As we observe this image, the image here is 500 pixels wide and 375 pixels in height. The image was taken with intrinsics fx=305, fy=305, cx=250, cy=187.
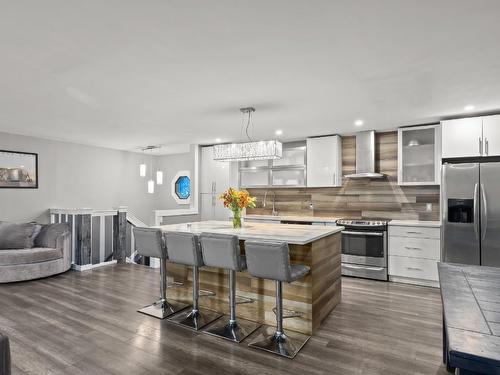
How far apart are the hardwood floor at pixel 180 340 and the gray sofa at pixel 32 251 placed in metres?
0.57

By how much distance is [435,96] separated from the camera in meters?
3.56

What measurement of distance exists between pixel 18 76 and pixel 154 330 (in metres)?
2.91

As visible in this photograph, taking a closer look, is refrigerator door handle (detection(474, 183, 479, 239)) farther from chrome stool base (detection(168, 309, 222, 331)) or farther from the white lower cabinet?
chrome stool base (detection(168, 309, 222, 331))

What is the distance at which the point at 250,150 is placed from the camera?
4129mm

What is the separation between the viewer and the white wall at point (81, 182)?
19.7 feet

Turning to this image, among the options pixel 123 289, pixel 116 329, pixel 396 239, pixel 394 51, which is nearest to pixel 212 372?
pixel 116 329

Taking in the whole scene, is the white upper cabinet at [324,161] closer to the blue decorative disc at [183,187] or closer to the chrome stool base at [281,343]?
the chrome stool base at [281,343]

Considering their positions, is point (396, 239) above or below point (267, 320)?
above

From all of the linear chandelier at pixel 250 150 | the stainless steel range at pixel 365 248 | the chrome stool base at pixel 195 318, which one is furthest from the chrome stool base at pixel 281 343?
the stainless steel range at pixel 365 248

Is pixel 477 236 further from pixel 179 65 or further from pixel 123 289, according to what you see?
pixel 123 289

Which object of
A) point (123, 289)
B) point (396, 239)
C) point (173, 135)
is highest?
point (173, 135)

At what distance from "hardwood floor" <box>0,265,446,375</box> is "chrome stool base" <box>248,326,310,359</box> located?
7 cm

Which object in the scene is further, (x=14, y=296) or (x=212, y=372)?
(x=14, y=296)

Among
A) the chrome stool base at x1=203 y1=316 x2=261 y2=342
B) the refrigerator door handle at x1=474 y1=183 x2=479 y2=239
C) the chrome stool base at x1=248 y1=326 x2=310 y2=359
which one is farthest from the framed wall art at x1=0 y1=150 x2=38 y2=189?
the refrigerator door handle at x1=474 y1=183 x2=479 y2=239
